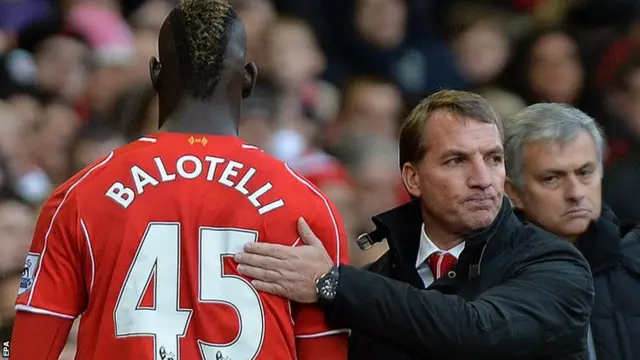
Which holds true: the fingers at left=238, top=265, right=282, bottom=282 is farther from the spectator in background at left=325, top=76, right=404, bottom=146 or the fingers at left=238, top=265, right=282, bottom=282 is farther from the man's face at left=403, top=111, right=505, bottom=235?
the spectator in background at left=325, top=76, right=404, bottom=146

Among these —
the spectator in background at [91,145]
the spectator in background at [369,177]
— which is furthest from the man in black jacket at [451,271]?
the spectator in background at [91,145]

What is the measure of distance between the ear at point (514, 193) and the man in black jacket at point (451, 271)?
474mm

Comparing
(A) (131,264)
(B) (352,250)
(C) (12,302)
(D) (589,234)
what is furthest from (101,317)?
(B) (352,250)

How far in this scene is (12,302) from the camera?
5008mm

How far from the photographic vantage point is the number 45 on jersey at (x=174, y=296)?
10.1ft

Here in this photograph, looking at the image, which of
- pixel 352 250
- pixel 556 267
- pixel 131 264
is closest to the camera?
pixel 131 264

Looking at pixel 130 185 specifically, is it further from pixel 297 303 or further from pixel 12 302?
pixel 12 302

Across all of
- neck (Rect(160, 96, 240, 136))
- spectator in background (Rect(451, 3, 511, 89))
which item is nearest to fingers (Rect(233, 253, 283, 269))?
neck (Rect(160, 96, 240, 136))

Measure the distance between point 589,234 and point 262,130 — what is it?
249 cm

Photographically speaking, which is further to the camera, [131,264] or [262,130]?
[262,130]

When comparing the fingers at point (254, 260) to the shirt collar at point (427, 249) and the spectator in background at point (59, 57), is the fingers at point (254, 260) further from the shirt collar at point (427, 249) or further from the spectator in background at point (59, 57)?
the spectator in background at point (59, 57)

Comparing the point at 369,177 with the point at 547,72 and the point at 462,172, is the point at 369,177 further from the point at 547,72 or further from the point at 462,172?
the point at 462,172

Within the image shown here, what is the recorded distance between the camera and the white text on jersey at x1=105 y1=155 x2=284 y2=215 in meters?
3.13

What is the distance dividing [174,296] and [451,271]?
702 mm
